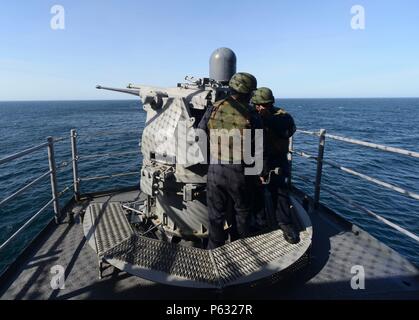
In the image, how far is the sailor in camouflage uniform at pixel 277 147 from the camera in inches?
144

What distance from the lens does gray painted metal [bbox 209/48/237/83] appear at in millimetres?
4793

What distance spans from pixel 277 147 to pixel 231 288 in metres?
1.74

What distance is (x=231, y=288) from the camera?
9.84ft

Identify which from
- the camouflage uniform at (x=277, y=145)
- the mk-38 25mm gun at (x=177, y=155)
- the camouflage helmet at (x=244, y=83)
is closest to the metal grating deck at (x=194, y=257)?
the camouflage uniform at (x=277, y=145)

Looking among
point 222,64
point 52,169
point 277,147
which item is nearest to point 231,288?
point 277,147

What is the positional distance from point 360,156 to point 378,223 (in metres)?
11.7

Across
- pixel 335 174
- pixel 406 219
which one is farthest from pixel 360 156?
pixel 406 219

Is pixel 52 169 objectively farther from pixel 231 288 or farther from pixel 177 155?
pixel 231 288

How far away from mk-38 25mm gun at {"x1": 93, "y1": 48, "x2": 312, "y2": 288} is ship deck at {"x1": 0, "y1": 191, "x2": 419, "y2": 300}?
0.26 metres

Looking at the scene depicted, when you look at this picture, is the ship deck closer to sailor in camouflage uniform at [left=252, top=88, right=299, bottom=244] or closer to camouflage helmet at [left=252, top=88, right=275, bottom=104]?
sailor in camouflage uniform at [left=252, top=88, right=299, bottom=244]

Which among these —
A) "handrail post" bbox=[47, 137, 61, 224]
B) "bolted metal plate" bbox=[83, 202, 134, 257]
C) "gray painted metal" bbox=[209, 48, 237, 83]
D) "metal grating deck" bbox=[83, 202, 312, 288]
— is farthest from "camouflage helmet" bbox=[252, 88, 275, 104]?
"handrail post" bbox=[47, 137, 61, 224]

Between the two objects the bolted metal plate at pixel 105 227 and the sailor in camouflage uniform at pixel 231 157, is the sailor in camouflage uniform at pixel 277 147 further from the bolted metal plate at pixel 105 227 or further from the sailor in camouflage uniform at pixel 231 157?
the bolted metal plate at pixel 105 227

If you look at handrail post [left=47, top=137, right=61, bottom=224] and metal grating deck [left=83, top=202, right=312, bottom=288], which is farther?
handrail post [left=47, top=137, right=61, bottom=224]
